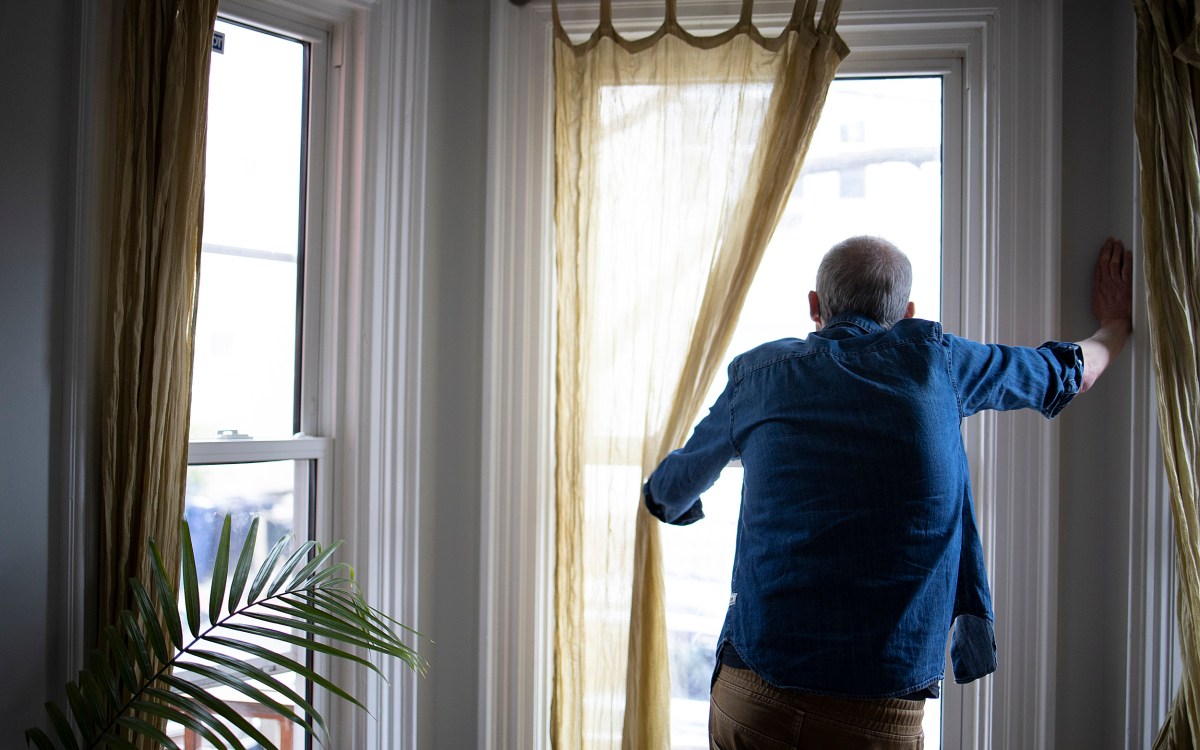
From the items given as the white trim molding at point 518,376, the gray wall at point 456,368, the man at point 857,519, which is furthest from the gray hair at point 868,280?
the gray wall at point 456,368

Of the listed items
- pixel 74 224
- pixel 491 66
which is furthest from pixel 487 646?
pixel 491 66

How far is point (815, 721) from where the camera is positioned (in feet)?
3.71

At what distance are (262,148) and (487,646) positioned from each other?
1205 mm

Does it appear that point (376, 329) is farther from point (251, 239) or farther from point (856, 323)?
point (856, 323)

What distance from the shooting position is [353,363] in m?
1.60

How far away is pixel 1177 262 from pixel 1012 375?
0.48m

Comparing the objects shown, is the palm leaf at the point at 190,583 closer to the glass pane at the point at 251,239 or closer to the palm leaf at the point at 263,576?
the palm leaf at the point at 263,576

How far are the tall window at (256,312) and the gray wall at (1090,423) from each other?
1.63 m

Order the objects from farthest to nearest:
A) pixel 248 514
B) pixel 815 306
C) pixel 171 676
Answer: pixel 248 514 → pixel 815 306 → pixel 171 676

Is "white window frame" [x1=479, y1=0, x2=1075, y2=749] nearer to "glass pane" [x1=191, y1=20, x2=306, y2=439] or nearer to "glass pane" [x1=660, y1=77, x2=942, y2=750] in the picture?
"glass pane" [x1=660, y1=77, x2=942, y2=750]

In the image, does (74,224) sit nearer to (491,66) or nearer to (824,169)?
(491,66)

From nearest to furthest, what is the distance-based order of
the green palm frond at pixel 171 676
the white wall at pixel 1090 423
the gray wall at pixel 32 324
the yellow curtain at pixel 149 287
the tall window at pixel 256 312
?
1. the green palm frond at pixel 171 676
2. the gray wall at pixel 32 324
3. the yellow curtain at pixel 149 287
4. the tall window at pixel 256 312
5. the white wall at pixel 1090 423

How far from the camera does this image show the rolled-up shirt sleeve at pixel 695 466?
4.14 feet

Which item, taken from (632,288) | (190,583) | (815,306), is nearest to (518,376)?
(632,288)
